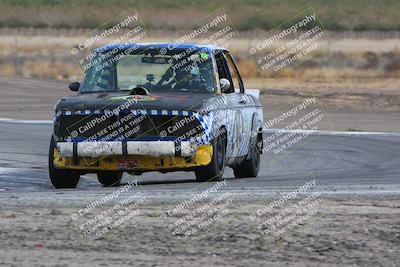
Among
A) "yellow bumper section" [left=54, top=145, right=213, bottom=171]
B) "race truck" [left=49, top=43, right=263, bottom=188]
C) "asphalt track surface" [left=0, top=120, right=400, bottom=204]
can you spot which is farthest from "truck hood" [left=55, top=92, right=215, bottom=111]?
"asphalt track surface" [left=0, top=120, right=400, bottom=204]

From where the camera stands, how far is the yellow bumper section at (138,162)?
39.0 ft

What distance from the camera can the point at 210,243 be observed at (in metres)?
7.90

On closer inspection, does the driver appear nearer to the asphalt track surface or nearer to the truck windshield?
the truck windshield

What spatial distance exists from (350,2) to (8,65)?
107 ft

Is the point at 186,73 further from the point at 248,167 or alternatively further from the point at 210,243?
A: the point at 210,243

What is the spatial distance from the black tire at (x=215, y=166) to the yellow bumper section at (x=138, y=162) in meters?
0.12

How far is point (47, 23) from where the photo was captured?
2685 inches

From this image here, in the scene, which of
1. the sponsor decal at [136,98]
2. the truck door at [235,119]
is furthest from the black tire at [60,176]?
the truck door at [235,119]

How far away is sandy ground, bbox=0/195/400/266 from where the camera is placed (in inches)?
292

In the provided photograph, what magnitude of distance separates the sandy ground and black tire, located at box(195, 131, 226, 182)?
299cm

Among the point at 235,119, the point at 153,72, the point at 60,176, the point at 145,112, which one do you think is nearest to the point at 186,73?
the point at 153,72

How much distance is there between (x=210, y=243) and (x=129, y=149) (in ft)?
13.1

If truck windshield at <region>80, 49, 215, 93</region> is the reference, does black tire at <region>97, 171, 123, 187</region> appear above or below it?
below

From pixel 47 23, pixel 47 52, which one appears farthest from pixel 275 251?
pixel 47 23
